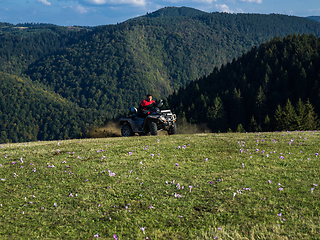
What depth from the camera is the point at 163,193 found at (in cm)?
910

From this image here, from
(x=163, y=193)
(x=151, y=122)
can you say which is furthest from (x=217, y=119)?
(x=163, y=193)

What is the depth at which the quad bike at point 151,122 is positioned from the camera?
20.1 m

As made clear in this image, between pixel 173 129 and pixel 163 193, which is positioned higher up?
pixel 173 129

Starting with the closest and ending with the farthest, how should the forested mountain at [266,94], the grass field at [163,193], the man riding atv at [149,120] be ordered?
the grass field at [163,193] → the man riding atv at [149,120] → the forested mountain at [266,94]

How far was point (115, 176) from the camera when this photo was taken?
34.6ft

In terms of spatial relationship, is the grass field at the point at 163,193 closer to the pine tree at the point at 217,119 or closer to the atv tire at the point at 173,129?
the atv tire at the point at 173,129

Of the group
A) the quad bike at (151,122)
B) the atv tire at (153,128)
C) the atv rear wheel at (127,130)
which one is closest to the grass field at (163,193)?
the atv tire at (153,128)

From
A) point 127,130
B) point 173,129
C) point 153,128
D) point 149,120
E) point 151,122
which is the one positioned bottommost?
point 127,130

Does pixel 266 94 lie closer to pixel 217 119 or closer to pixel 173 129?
pixel 217 119

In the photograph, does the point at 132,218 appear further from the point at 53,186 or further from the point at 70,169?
the point at 70,169

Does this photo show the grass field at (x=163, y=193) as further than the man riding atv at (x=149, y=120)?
No

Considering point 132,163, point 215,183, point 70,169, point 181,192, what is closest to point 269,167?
point 215,183

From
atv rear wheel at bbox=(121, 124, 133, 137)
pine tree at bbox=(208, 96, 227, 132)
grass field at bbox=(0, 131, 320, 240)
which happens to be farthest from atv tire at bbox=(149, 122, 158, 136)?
pine tree at bbox=(208, 96, 227, 132)

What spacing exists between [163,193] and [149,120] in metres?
11.6
